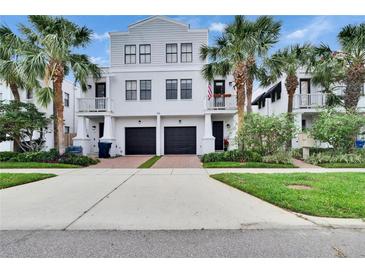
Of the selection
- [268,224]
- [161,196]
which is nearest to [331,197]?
[268,224]

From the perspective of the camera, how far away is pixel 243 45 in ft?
38.8

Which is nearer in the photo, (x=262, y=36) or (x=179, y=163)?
(x=262, y=36)

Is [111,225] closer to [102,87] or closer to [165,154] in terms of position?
[165,154]

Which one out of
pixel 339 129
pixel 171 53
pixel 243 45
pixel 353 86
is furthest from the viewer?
pixel 171 53

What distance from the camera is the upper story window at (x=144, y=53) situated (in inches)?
684

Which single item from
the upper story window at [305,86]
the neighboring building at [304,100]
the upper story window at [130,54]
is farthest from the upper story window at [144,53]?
the upper story window at [305,86]

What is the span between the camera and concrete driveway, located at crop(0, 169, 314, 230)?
A: 4.16m

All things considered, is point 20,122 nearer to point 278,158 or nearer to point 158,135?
point 158,135

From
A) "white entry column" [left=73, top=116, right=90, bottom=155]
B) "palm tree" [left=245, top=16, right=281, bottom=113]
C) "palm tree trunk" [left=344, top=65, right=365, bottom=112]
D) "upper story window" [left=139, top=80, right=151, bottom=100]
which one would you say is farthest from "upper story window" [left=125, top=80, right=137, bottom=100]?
"palm tree trunk" [left=344, top=65, right=365, bottom=112]

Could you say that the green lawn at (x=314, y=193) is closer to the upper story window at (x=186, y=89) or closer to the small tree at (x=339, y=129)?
the small tree at (x=339, y=129)

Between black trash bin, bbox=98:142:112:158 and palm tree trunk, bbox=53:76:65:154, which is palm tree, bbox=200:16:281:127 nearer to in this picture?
palm tree trunk, bbox=53:76:65:154

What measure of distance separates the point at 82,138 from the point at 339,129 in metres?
16.2

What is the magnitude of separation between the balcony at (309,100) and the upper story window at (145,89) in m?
10.8

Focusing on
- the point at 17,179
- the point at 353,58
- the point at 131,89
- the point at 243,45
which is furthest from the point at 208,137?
the point at 17,179
